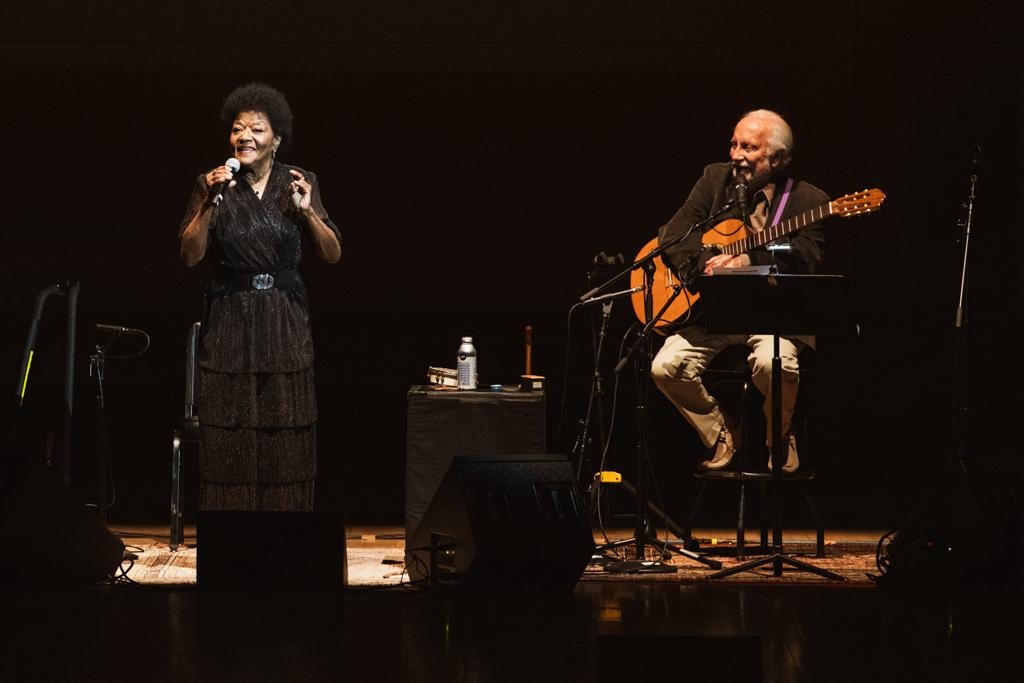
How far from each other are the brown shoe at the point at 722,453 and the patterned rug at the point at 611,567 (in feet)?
1.07

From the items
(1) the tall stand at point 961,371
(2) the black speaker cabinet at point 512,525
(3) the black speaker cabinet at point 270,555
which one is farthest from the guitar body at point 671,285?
(3) the black speaker cabinet at point 270,555

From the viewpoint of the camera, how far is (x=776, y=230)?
5.31 m

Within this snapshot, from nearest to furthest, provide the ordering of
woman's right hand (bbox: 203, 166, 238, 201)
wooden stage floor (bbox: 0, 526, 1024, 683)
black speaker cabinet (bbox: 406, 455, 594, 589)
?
wooden stage floor (bbox: 0, 526, 1024, 683)
black speaker cabinet (bbox: 406, 455, 594, 589)
woman's right hand (bbox: 203, 166, 238, 201)

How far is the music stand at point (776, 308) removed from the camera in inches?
185

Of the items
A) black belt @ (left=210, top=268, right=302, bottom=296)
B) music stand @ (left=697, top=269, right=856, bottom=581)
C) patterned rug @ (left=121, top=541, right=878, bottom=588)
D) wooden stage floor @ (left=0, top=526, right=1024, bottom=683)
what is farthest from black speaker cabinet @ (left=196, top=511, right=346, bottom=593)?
music stand @ (left=697, top=269, right=856, bottom=581)

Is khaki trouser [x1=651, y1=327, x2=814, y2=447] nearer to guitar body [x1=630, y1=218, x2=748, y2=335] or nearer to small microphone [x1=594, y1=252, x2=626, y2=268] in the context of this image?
guitar body [x1=630, y1=218, x2=748, y2=335]

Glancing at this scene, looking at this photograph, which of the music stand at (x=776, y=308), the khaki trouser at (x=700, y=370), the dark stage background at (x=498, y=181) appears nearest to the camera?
the music stand at (x=776, y=308)

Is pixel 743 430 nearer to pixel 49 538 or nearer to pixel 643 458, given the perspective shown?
pixel 643 458

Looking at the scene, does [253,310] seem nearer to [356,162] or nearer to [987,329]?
[356,162]

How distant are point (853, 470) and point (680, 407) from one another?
1.75 meters

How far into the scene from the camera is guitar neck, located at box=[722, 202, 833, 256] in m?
5.23

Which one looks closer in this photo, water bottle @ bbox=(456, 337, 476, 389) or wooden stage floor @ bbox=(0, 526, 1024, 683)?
wooden stage floor @ bbox=(0, 526, 1024, 683)

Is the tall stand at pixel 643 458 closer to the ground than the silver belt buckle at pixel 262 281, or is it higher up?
closer to the ground

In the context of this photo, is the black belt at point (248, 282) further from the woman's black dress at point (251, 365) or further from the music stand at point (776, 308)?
the music stand at point (776, 308)
